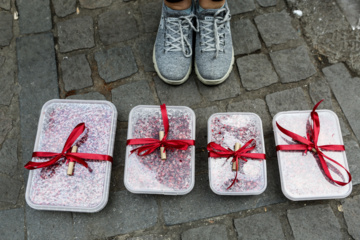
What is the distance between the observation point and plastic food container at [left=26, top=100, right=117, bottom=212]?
1276mm

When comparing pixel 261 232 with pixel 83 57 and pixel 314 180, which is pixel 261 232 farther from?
pixel 83 57

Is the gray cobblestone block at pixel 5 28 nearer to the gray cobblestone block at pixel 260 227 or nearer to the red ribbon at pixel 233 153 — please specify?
the red ribbon at pixel 233 153

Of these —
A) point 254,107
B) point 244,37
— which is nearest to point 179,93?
point 254,107

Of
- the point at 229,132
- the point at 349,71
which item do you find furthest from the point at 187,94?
the point at 349,71

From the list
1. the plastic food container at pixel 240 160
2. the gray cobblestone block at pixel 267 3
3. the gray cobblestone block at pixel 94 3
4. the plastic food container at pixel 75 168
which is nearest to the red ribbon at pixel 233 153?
the plastic food container at pixel 240 160

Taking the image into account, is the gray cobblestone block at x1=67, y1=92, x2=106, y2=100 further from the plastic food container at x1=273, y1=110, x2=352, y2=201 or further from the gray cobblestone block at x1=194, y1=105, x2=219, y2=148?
the plastic food container at x1=273, y1=110, x2=352, y2=201

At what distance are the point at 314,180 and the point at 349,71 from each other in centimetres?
71

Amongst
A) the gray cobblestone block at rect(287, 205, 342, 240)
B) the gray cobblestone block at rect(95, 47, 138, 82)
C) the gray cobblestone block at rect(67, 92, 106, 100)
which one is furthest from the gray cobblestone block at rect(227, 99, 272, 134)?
the gray cobblestone block at rect(67, 92, 106, 100)

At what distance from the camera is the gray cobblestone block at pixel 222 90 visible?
4.99ft

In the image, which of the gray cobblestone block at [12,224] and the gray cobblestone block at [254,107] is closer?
the gray cobblestone block at [12,224]

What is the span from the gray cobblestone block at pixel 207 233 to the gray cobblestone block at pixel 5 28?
147 cm

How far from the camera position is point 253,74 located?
156 centimetres

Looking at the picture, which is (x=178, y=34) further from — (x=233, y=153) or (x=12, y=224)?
(x=12, y=224)

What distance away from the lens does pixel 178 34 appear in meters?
1.48
